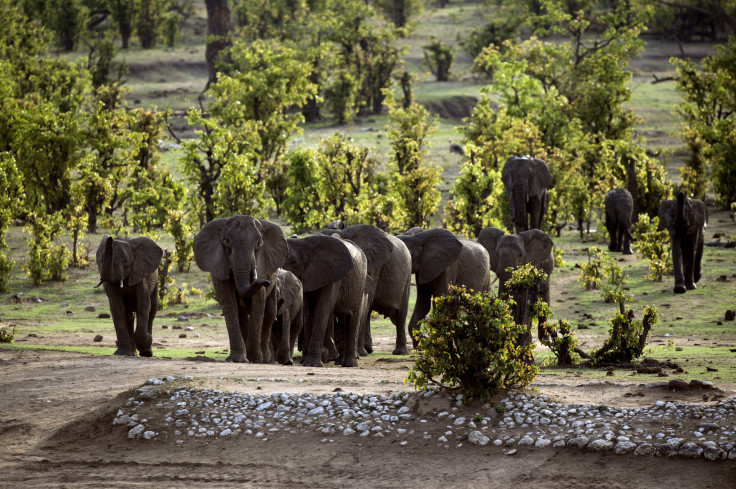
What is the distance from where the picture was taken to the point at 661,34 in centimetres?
8300

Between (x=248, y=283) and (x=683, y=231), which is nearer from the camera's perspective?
(x=248, y=283)

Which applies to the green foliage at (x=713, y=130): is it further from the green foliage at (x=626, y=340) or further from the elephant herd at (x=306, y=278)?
the green foliage at (x=626, y=340)

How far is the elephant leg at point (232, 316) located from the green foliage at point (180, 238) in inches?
534

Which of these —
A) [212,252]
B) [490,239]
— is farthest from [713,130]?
[212,252]

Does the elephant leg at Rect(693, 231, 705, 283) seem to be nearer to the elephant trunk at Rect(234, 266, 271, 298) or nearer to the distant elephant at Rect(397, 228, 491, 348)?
the distant elephant at Rect(397, 228, 491, 348)

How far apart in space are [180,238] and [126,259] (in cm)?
1273

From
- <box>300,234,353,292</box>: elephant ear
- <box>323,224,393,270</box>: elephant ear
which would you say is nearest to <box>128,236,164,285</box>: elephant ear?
<box>300,234,353,292</box>: elephant ear

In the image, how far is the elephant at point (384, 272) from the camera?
17922mm

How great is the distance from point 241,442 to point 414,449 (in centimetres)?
193

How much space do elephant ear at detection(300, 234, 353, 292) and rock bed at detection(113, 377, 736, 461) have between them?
427 centimetres

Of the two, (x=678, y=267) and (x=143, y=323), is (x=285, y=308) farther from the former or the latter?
(x=678, y=267)

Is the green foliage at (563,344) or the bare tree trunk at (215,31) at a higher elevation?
the bare tree trunk at (215,31)

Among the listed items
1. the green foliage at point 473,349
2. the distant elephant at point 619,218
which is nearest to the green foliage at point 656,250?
the distant elephant at point 619,218

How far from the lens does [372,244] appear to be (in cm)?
1797
